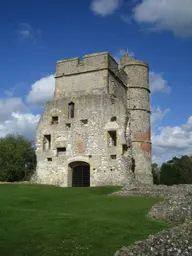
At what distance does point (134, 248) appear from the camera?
24.8 ft

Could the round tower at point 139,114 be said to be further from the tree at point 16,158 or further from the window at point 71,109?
the tree at point 16,158

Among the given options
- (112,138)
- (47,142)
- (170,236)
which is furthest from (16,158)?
(170,236)

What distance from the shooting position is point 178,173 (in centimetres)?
5088

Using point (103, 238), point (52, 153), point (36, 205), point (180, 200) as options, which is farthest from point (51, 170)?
point (103, 238)

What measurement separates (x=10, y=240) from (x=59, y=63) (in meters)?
23.1

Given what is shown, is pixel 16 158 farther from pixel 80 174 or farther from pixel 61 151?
pixel 80 174

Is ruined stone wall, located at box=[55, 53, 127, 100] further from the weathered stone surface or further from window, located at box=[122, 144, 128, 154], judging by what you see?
the weathered stone surface

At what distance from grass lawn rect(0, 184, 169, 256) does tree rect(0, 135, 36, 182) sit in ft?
90.5

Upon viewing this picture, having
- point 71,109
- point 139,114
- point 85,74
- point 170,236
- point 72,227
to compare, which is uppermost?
point 85,74

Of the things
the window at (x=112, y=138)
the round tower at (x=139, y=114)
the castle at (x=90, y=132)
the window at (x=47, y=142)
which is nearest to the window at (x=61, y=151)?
the castle at (x=90, y=132)

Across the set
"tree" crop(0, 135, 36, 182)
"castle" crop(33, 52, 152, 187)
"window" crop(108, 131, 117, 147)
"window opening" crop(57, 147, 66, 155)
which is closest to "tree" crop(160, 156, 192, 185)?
"castle" crop(33, 52, 152, 187)

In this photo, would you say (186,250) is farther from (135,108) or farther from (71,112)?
(135,108)

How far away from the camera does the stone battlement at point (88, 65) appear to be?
87.7ft

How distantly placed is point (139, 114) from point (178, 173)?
24.6m
